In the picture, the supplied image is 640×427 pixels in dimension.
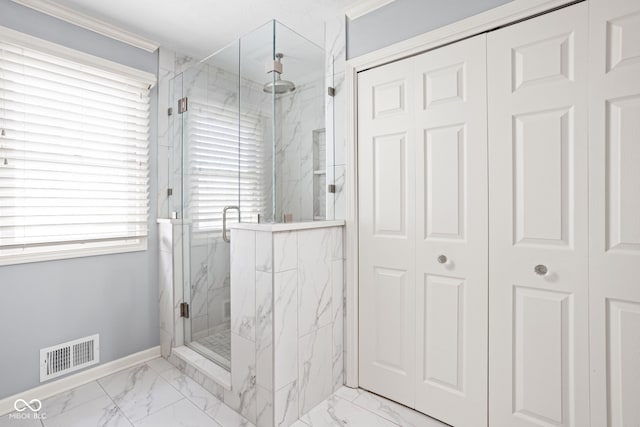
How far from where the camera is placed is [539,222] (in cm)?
139

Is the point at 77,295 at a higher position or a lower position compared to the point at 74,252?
lower

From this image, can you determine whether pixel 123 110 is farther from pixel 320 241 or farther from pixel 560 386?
pixel 560 386

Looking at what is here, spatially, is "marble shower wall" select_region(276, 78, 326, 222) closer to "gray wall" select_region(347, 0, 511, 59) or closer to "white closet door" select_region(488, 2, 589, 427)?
"gray wall" select_region(347, 0, 511, 59)

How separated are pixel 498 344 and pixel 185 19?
104 inches

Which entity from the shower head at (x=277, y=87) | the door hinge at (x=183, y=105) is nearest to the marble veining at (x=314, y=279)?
the shower head at (x=277, y=87)

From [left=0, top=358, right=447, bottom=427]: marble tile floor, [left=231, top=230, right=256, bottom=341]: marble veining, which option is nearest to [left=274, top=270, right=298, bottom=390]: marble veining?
[left=231, top=230, right=256, bottom=341]: marble veining

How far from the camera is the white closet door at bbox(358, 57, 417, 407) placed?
1.76 meters

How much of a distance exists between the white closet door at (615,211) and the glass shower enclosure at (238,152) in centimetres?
132

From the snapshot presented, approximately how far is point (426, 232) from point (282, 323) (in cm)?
90

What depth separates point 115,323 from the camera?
7.32 feet

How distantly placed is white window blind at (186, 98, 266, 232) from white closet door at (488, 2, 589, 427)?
3.92 ft

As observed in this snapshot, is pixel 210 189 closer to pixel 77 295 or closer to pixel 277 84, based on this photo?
pixel 277 84

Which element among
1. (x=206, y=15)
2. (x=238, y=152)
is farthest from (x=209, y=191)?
(x=206, y=15)

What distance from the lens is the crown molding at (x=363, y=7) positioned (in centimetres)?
181
